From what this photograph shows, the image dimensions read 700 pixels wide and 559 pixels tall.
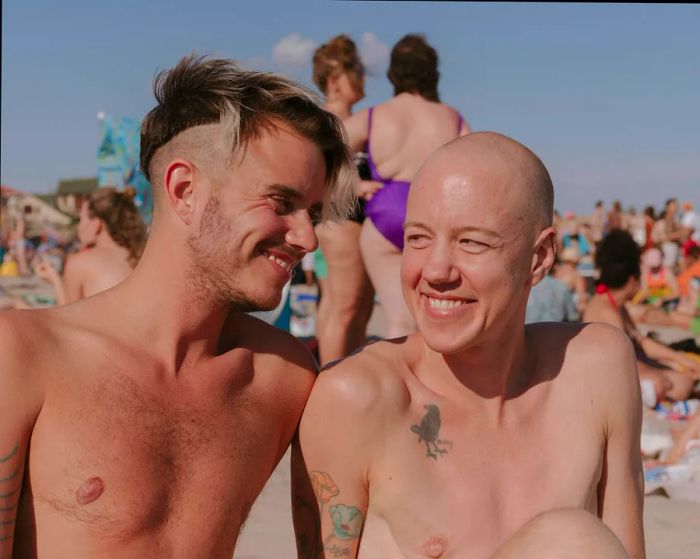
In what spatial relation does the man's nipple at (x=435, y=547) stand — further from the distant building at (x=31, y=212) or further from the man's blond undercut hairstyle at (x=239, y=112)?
the distant building at (x=31, y=212)

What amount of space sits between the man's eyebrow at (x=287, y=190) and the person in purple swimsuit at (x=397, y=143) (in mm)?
3295

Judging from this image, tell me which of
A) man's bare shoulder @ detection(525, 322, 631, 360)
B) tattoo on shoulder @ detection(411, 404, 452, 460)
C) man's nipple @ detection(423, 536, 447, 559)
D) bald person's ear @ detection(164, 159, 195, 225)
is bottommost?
man's nipple @ detection(423, 536, 447, 559)

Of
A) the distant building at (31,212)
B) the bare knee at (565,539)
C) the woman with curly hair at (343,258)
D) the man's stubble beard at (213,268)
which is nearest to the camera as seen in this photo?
the bare knee at (565,539)

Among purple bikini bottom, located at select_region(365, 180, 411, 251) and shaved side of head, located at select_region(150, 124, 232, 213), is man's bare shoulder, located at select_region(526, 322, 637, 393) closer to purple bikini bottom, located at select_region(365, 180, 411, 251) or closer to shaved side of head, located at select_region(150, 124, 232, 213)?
shaved side of head, located at select_region(150, 124, 232, 213)

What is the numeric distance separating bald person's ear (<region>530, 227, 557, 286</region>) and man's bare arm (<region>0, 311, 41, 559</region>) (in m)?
1.40

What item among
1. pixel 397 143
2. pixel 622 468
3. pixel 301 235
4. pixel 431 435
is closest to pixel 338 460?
pixel 431 435

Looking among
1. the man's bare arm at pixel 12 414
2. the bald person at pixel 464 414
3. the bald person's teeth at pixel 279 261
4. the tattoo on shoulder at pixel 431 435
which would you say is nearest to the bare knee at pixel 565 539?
the bald person at pixel 464 414

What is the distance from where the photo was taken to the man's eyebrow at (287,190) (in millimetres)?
2660

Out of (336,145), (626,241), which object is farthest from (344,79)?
(336,145)

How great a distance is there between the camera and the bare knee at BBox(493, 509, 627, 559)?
87.7 inches

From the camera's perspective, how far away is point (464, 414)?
113 inches

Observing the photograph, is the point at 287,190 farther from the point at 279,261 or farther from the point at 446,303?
the point at 446,303

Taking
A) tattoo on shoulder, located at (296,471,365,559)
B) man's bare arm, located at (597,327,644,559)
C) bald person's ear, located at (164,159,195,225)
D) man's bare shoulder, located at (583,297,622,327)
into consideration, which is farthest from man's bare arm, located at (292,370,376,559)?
man's bare shoulder, located at (583,297,622,327)

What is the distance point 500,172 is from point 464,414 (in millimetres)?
703
